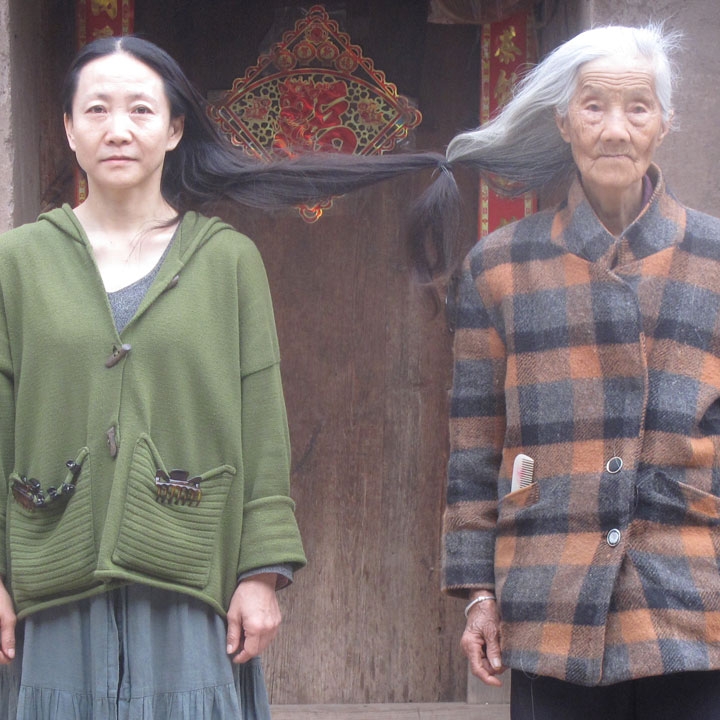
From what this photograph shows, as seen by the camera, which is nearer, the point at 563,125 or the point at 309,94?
the point at 563,125

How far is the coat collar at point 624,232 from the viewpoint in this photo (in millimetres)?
2188

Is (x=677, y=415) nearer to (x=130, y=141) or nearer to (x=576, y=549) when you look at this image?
(x=576, y=549)

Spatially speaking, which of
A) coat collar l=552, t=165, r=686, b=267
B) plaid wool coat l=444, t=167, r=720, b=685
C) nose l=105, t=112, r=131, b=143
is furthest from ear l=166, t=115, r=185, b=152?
coat collar l=552, t=165, r=686, b=267

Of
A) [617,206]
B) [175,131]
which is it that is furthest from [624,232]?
[175,131]

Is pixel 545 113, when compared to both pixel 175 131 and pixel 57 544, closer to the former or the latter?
pixel 175 131

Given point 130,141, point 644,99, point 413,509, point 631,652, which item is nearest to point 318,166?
point 130,141

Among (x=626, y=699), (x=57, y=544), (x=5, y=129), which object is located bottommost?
(x=626, y=699)

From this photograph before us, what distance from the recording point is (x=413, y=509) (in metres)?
3.60

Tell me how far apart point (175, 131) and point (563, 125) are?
0.75 meters

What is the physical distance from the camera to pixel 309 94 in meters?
3.47

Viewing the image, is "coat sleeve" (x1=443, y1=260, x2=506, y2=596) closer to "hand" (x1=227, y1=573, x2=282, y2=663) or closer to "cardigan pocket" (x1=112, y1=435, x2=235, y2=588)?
"hand" (x1=227, y1=573, x2=282, y2=663)

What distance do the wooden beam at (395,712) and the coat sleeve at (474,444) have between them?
1.35m

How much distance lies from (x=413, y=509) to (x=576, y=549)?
1.53 meters

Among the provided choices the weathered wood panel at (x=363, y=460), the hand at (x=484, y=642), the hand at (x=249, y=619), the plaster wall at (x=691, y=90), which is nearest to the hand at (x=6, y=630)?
the hand at (x=249, y=619)
